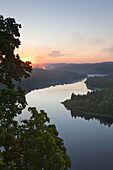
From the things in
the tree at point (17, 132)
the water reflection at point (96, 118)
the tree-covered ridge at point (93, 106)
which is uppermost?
the tree-covered ridge at point (93, 106)

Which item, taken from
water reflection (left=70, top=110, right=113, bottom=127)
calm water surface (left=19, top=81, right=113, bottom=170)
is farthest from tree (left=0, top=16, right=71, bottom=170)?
water reflection (left=70, top=110, right=113, bottom=127)

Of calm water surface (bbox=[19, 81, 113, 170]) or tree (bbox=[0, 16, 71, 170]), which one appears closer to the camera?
tree (bbox=[0, 16, 71, 170])

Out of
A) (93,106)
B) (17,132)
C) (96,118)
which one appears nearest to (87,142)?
(96,118)

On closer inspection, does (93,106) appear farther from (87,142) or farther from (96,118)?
(87,142)

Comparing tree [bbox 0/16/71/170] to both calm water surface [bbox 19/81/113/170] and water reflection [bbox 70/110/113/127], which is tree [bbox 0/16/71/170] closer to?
calm water surface [bbox 19/81/113/170]

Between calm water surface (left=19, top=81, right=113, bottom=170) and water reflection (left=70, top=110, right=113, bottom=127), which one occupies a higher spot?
water reflection (left=70, top=110, right=113, bottom=127)

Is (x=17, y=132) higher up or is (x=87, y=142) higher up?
(x=87, y=142)

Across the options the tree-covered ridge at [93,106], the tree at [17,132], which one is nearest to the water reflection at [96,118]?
the tree-covered ridge at [93,106]

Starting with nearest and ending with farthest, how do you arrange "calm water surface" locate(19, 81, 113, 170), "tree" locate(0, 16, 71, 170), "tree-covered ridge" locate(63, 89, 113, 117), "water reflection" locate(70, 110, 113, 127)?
"tree" locate(0, 16, 71, 170)
"calm water surface" locate(19, 81, 113, 170)
"water reflection" locate(70, 110, 113, 127)
"tree-covered ridge" locate(63, 89, 113, 117)

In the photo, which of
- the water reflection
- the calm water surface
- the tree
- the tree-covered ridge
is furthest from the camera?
the tree-covered ridge

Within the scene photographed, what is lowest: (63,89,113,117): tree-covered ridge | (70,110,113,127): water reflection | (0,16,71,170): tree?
(0,16,71,170): tree

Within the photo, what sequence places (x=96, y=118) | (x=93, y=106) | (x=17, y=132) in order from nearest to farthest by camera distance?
(x=17, y=132) → (x=96, y=118) → (x=93, y=106)

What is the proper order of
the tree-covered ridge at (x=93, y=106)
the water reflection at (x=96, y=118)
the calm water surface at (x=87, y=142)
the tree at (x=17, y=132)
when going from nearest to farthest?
the tree at (x=17, y=132) → the calm water surface at (x=87, y=142) → the water reflection at (x=96, y=118) → the tree-covered ridge at (x=93, y=106)

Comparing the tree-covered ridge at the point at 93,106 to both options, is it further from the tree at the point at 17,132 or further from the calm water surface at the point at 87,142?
the tree at the point at 17,132
